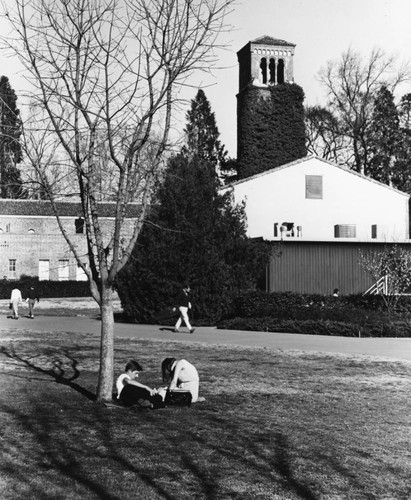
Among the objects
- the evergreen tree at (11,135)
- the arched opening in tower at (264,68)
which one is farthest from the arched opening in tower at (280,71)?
the evergreen tree at (11,135)

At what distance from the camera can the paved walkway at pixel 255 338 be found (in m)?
17.9

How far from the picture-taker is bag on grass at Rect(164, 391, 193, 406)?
10000 millimetres

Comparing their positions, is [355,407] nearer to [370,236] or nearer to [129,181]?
[129,181]

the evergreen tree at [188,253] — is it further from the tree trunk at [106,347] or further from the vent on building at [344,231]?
the tree trunk at [106,347]

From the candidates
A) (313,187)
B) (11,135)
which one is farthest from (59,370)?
(313,187)

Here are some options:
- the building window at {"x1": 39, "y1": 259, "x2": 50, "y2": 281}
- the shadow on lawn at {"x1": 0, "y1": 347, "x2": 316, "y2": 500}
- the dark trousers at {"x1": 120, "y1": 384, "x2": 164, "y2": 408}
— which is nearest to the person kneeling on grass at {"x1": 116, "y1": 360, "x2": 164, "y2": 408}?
the dark trousers at {"x1": 120, "y1": 384, "x2": 164, "y2": 408}

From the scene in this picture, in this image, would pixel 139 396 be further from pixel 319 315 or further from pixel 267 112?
pixel 267 112

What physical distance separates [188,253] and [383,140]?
112 feet

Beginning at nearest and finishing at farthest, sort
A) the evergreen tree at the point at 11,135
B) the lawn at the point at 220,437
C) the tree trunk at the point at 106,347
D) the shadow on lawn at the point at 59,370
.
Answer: the lawn at the point at 220,437 < the tree trunk at the point at 106,347 < the evergreen tree at the point at 11,135 < the shadow on lawn at the point at 59,370

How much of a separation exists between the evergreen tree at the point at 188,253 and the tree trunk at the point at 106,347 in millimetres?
15702

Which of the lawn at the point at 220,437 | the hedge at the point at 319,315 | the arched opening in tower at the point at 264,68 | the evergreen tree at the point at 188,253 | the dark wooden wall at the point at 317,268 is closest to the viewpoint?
the lawn at the point at 220,437

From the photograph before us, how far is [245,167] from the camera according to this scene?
56.8 meters

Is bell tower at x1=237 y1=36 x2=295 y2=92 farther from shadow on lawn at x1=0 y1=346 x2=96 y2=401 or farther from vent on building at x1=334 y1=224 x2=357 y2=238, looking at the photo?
shadow on lawn at x1=0 y1=346 x2=96 y2=401

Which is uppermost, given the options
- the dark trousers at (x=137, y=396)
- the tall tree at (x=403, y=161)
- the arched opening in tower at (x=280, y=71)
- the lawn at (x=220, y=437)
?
the arched opening in tower at (x=280, y=71)
